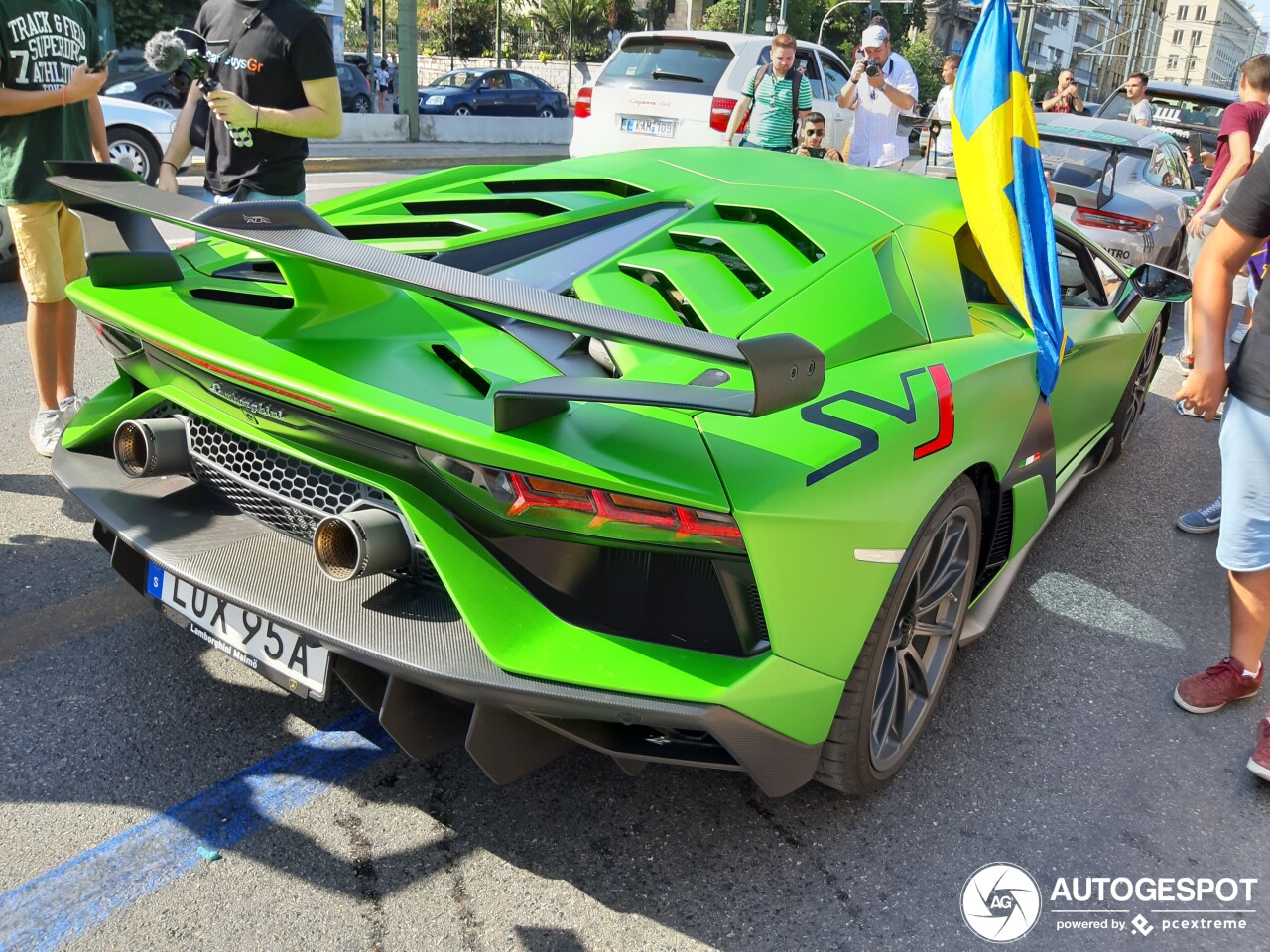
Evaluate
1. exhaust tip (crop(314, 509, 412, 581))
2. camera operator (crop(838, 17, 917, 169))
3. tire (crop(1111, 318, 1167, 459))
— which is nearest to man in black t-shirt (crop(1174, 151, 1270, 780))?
tire (crop(1111, 318, 1167, 459))

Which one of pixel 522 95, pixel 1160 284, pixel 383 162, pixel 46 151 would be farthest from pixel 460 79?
pixel 1160 284

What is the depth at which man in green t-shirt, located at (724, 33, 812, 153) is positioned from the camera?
26.0ft

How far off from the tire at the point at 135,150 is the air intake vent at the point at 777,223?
27.7 feet

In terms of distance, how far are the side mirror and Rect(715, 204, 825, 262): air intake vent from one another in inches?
68.8

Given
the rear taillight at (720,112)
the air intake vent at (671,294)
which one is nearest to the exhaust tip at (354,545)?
the air intake vent at (671,294)

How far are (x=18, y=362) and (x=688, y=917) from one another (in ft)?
14.9

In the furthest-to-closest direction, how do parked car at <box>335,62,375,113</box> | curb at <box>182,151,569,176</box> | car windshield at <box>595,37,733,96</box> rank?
parked car at <box>335,62,375,113</box>
curb at <box>182,151,569,176</box>
car windshield at <box>595,37,733,96</box>

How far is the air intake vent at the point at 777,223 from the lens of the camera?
8.98 feet

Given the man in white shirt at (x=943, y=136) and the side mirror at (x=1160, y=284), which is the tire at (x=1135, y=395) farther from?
the man in white shirt at (x=943, y=136)

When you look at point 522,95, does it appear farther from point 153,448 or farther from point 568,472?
point 568,472

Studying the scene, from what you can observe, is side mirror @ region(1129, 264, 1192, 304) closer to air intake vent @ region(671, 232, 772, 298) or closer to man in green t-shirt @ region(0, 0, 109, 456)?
air intake vent @ region(671, 232, 772, 298)

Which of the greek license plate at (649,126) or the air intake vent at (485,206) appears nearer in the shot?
the air intake vent at (485,206)

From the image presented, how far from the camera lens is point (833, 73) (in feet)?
38.7

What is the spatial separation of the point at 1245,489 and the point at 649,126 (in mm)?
8458
